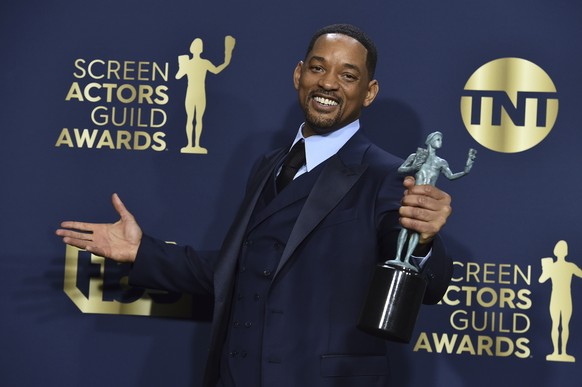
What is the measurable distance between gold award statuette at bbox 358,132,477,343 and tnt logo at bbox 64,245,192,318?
1058 millimetres

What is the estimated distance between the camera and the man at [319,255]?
6.60 feet

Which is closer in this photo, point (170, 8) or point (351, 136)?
point (351, 136)

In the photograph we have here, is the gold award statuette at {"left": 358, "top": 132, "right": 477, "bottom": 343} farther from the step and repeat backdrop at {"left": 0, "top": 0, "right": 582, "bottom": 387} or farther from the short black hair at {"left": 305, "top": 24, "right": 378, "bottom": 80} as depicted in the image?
the step and repeat backdrop at {"left": 0, "top": 0, "right": 582, "bottom": 387}

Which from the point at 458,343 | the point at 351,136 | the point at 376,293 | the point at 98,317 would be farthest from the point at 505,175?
the point at 98,317

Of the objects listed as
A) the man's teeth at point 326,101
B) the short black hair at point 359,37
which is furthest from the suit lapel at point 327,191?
the short black hair at point 359,37

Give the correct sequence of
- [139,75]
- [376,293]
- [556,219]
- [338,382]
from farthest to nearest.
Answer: [139,75] → [556,219] → [338,382] → [376,293]

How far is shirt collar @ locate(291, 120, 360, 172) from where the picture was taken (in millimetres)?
2191

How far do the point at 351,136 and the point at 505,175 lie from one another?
67 cm

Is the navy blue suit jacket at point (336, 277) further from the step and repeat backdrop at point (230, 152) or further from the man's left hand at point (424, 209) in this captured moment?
the step and repeat backdrop at point (230, 152)

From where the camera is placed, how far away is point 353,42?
7.31 feet

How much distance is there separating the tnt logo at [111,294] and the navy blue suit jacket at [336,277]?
0.85 m

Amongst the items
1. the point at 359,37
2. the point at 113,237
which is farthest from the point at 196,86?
the point at 359,37

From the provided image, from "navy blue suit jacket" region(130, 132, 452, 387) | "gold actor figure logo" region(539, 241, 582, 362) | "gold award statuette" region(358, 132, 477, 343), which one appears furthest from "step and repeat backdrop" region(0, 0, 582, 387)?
"gold award statuette" region(358, 132, 477, 343)

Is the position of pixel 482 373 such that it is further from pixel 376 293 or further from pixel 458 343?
pixel 376 293
